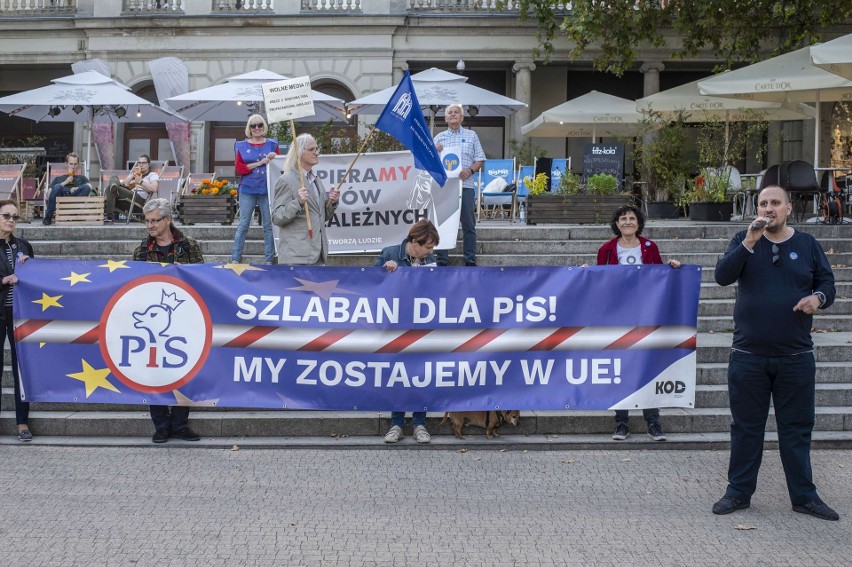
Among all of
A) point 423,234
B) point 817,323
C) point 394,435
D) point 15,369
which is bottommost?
point 394,435

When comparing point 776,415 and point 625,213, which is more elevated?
point 625,213

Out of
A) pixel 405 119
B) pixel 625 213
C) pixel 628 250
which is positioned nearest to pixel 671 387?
pixel 628 250

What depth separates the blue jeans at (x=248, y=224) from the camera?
1254 cm

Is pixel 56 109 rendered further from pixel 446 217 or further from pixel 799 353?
pixel 799 353

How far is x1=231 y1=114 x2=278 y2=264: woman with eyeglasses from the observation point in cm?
1249

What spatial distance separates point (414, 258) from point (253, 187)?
386 centimetres

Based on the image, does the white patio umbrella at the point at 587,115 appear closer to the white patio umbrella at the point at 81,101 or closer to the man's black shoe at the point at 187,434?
the white patio umbrella at the point at 81,101

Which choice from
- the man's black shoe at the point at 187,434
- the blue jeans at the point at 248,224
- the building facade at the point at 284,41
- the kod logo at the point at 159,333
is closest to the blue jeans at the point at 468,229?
the blue jeans at the point at 248,224

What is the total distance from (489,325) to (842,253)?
6914 millimetres

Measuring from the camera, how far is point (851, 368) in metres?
10.3

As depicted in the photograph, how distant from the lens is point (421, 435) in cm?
905

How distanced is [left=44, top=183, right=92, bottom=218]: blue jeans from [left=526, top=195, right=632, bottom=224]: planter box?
778 cm

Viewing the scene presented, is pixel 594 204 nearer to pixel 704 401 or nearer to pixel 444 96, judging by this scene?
pixel 704 401

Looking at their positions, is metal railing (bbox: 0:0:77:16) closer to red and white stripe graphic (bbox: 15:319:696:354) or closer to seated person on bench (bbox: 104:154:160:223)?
seated person on bench (bbox: 104:154:160:223)
